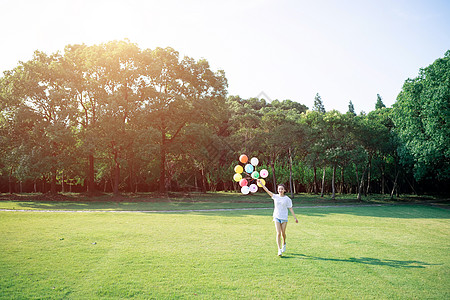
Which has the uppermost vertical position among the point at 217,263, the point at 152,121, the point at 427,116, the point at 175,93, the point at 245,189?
the point at 175,93

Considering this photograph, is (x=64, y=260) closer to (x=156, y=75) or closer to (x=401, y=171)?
(x=156, y=75)

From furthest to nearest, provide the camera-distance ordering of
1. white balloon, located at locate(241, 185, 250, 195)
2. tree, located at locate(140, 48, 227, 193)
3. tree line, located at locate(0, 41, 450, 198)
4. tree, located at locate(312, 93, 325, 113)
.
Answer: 1. tree, located at locate(312, 93, 325, 113)
2. tree, located at locate(140, 48, 227, 193)
3. tree line, located at locate(0, 41, 450, 198)
4. white balloon, located at locate(241, 185, 250, 195)

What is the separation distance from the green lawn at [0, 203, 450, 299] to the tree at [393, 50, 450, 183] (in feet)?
47.9

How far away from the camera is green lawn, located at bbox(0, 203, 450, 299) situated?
19.9ft

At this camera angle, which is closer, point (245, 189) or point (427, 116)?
point (245, 189)

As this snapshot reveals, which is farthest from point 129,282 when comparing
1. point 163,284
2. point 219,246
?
point 219,246

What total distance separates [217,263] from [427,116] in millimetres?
25476

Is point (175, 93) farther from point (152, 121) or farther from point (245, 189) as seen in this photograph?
point (245, 189)

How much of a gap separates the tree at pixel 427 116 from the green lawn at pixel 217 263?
47.9 ft

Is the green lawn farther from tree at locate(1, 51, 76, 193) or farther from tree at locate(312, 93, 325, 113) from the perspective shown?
tree at locate(312, 93, 325, 113)

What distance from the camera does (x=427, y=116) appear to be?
25312 mm

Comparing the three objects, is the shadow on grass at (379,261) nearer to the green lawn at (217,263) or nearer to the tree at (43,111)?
the green lawn at (217,263)

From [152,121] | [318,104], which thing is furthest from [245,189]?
[318,104]

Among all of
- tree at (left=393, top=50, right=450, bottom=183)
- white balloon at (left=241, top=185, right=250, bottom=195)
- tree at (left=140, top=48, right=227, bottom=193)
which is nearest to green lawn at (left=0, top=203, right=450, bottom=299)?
white balloon at (left=241, top=185, right=250, bottom=195)
